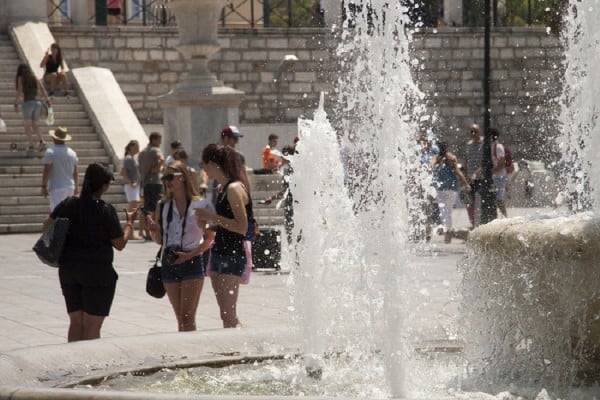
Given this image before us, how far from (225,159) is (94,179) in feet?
2.99

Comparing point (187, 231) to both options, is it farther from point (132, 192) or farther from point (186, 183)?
point (132, 192)

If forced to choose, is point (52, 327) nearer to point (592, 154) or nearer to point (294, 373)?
point (294, 373)

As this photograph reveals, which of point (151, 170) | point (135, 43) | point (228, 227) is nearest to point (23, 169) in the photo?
point (151, 170)

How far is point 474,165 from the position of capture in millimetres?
20828

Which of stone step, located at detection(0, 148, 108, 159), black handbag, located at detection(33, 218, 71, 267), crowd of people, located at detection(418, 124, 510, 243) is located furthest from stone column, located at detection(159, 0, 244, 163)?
black handbag, located at detection(33, 218, 71, 267)

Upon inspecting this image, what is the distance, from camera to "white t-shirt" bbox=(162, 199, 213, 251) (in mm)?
9508

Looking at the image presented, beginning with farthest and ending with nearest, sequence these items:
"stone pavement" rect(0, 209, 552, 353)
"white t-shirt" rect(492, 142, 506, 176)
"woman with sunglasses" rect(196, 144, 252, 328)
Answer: "white t-shirt" rect(492, 142, 506, 176) < "stone pavement" rect(0, 209, 552, 353) < "woman with sunglasses" rect(196, 144, 252, 328)

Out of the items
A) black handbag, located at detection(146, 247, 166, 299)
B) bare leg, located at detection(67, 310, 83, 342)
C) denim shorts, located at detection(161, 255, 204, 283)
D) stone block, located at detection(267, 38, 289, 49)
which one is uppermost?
stone block, located at detection(267, 38, 289, 49)

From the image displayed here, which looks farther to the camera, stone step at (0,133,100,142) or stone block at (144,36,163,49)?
stone block at (144,36,163,49)

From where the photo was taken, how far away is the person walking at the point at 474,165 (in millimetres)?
19703

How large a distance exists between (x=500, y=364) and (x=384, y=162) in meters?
1.18

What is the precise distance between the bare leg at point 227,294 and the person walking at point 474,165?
10136 mm

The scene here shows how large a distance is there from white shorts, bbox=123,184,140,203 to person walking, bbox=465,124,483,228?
14.1 ft

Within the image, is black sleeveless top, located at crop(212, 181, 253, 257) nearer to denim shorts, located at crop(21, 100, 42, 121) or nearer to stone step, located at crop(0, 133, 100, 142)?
denim shorts, located at crop(21, 100, 42, 121)
